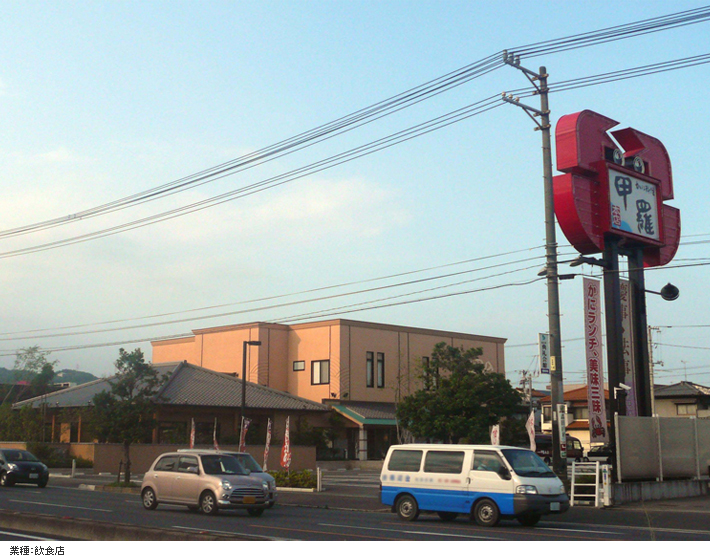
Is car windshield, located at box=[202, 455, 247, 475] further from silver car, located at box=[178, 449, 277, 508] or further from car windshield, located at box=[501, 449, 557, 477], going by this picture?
car windshield, located at box=[501, 449, 557, 477]

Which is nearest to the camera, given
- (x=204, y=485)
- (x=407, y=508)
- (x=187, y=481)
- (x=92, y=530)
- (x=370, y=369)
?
(x=92, y=530)

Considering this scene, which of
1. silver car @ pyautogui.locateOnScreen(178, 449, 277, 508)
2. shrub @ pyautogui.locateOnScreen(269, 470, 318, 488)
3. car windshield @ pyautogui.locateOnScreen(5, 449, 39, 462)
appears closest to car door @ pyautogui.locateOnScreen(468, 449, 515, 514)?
silver car @ pyautogui.locateOnScreen(178, 449, 277, 508)

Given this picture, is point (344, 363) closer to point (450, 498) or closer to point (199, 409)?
point (199, 409)

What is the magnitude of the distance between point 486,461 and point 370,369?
43475 mm

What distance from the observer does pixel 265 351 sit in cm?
6166

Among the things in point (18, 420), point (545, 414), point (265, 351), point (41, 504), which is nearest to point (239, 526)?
point (41, 504)

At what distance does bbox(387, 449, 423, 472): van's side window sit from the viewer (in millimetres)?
18594

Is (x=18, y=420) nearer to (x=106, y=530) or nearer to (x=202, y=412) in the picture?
(x=202, y=412)

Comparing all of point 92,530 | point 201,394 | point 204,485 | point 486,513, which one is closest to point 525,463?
point 486,513

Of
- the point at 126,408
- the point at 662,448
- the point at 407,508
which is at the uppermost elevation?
the point at 126,408

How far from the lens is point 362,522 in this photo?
1830 centimetres

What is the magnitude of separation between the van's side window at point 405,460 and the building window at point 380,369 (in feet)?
139

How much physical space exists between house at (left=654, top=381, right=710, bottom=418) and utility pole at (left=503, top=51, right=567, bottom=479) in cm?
4230

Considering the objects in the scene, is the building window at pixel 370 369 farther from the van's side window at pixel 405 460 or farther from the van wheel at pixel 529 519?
the van wheel at pixel 529 519
